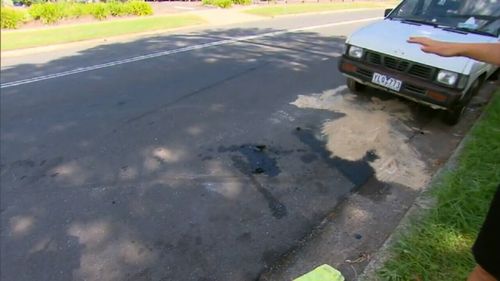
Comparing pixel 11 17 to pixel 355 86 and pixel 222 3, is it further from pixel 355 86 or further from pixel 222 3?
pixel 222 3

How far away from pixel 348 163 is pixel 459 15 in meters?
2.69

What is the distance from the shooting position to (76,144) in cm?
461

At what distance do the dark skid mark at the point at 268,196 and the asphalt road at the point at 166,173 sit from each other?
0.04ft

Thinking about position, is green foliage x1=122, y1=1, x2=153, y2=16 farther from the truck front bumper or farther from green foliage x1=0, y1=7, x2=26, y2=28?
the truck front bumper

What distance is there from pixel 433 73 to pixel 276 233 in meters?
2.70

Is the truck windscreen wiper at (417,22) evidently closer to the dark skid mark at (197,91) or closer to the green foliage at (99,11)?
the dark skid mark at (197,91)

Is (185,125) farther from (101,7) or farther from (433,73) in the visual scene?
(101,7)

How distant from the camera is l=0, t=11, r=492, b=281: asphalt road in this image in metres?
2.80

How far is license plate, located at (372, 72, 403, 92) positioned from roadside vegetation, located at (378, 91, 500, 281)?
1.07m

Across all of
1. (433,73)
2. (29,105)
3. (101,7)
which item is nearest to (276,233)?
(433,73)

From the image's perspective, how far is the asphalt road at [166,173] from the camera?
2805 millimetres

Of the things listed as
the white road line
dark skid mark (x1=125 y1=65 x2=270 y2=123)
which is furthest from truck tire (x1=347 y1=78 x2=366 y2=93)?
the white road line

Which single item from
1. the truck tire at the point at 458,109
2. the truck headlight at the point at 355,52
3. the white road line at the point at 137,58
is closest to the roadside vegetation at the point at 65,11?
the white road line at the point at 137,58

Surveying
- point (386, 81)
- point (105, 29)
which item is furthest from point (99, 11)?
point (386, 81)
